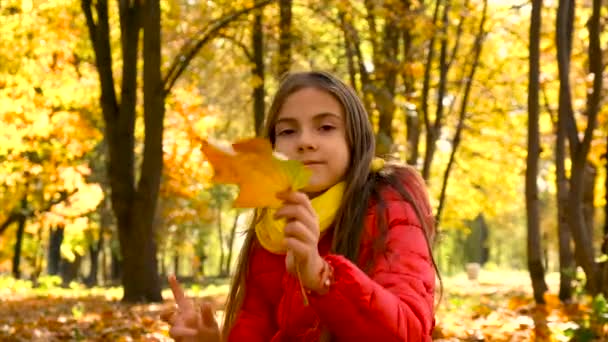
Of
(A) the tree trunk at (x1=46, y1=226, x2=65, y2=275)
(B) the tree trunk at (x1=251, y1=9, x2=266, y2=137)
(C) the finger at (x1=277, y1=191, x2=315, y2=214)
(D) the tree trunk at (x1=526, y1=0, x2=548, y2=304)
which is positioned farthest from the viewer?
(A) the tree trunk at (x1=46, y1=226, x2=65, y2=275)

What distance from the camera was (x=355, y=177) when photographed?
231 cm

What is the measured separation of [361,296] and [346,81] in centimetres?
1253

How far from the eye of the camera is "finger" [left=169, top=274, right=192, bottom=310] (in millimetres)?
2249

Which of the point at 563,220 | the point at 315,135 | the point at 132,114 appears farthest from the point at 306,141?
the point at 132,114

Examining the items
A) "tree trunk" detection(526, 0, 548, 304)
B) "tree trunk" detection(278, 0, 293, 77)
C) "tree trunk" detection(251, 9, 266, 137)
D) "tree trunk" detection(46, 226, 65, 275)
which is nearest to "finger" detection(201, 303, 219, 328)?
"tree trunk" detection(526, 0, 548, 304)

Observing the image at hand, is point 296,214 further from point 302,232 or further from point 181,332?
point 181,332

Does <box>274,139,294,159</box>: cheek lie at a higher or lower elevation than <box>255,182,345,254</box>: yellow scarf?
higher

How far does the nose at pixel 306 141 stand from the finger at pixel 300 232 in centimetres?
54

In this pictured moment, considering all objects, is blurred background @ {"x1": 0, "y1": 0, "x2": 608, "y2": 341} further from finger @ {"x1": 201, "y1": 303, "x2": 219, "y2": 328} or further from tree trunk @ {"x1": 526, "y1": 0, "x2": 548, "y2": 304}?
finger @ {"x1": 201, "y1": 303, "x2": 219, "y2": 328}

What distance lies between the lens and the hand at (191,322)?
231cm

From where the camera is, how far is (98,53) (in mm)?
9773

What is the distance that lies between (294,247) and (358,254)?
60 cm

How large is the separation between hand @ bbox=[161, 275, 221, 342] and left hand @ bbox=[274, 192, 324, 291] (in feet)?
2.15

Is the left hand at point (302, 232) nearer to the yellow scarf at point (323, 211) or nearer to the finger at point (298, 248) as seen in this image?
the finger at point (298, 248)
